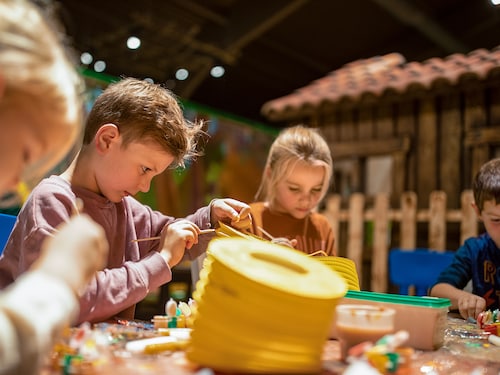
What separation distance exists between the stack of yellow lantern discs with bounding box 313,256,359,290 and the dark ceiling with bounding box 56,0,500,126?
4.56 metres

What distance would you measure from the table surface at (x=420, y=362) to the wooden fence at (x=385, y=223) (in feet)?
10.2

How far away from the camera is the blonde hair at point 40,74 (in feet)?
2.39

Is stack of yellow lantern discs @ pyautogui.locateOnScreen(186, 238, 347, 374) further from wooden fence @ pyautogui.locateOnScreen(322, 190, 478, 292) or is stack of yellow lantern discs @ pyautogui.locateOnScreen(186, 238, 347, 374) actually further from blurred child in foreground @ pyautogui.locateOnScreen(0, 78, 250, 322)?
wooden fence @ pyautogui.locateOnScreen(322, 190, 478, 292)

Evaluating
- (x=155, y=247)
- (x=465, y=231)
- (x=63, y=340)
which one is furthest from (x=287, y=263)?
(x=465, y=231)

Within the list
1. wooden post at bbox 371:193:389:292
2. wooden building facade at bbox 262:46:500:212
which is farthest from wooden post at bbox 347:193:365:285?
wooden building facade at bbox 262:46:500:212

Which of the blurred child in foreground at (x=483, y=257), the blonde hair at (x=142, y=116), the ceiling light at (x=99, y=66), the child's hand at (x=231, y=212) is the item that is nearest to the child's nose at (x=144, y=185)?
the blonde hair at (x=142, y=116)

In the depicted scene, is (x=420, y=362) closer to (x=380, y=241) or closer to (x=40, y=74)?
(x=40, y=74)

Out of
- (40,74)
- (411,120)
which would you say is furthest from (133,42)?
(40,74)

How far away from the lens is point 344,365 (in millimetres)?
936

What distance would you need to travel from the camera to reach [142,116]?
1453mm

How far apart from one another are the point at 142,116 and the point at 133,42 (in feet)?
15.6

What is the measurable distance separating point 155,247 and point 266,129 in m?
6.52

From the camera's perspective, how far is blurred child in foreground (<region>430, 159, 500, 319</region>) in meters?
2.08

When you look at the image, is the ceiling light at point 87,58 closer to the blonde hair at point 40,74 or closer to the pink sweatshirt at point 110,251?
the pink sweatshirt at point 110,251
